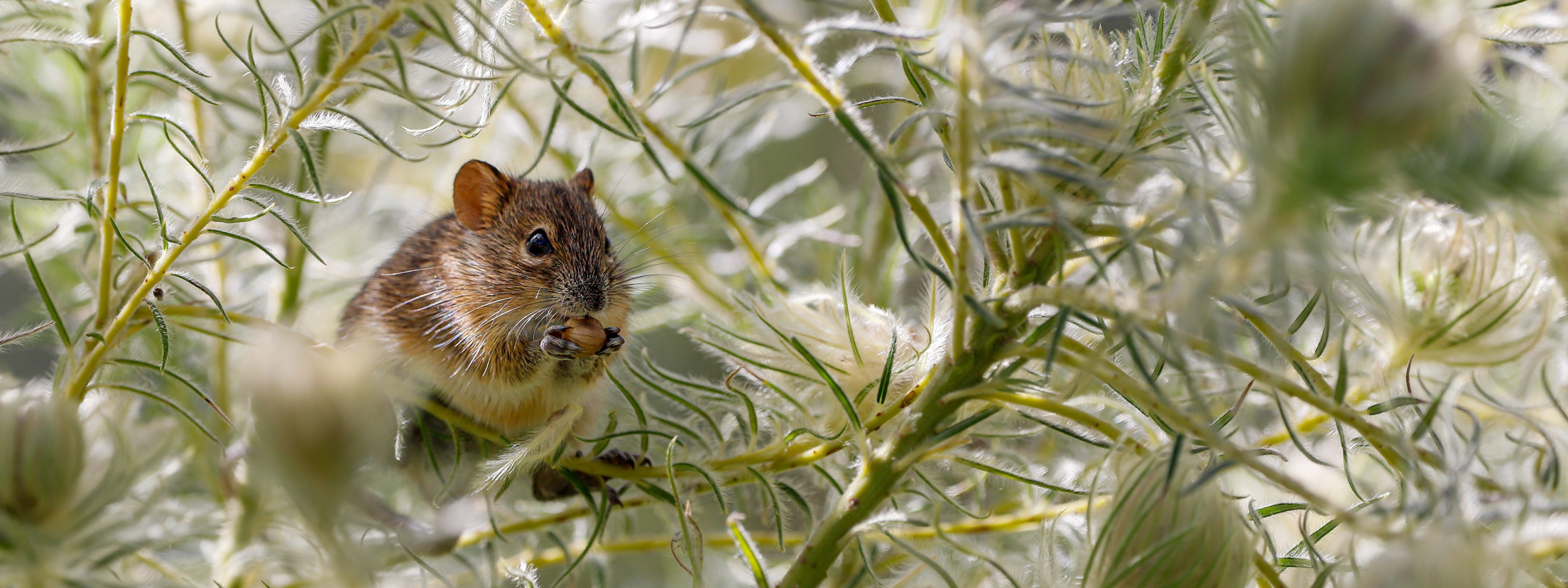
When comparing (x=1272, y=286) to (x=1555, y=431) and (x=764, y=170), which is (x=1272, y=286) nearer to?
(x=1555, y=431)

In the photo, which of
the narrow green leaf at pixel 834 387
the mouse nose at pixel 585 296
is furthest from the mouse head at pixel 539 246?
the narrow green leaf at pixel 834 387

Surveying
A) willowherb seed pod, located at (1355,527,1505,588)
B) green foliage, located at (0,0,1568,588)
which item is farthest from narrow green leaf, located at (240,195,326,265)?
willowherb seed pod, located at (1355,527,1505,588)

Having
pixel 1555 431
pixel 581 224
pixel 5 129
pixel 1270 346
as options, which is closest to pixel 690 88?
pixel 581 224

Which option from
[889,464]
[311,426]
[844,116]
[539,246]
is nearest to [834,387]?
[889,464]

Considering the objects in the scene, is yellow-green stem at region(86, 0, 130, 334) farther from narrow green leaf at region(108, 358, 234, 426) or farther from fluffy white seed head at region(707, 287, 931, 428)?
fluffy white seed head at region(707, 287, 931, 428)

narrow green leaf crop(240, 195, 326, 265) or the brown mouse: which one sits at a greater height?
the brown mouse

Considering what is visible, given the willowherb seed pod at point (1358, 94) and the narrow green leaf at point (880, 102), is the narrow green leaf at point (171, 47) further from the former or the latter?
the willowherb seed pod at point (1358, 94)
